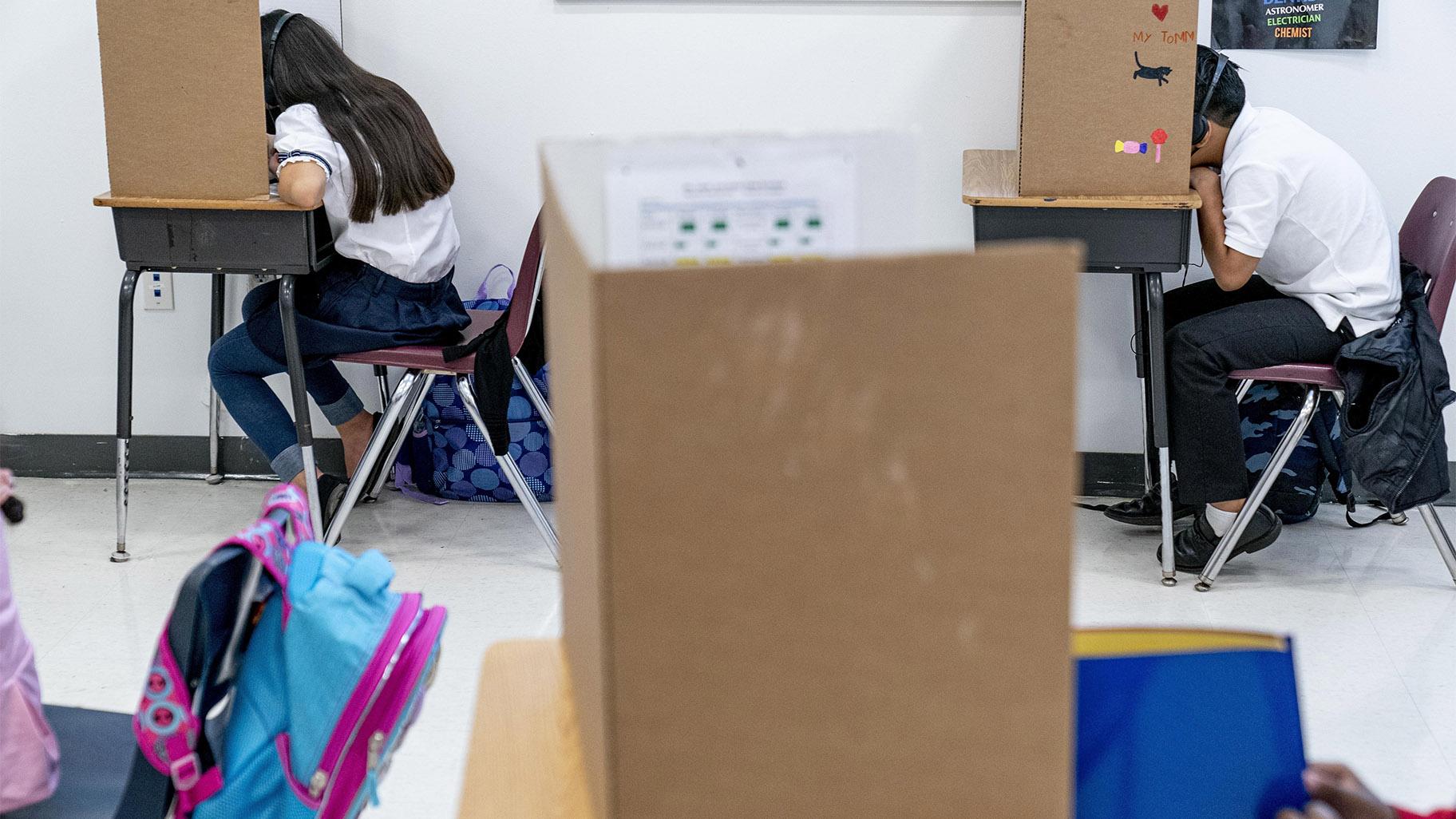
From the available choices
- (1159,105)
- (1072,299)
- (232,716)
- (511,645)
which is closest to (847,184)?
(1072,299)

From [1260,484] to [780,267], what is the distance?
8.10ft

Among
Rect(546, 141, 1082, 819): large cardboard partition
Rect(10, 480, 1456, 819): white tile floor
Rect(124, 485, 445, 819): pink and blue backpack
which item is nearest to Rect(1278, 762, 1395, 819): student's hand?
Rect(546, 141, 1082, 819): large cardboard partition

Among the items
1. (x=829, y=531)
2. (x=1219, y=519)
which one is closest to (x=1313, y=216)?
(x=1219, y=519)

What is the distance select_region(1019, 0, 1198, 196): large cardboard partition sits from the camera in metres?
2.50

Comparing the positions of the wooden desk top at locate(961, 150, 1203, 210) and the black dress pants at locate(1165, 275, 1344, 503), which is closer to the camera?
the wooden desk top at locate(961, 150, 1203, 210)

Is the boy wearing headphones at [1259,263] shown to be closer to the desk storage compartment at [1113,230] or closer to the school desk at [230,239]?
the desk storage compartment at [1113,230]

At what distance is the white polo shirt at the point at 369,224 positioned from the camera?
272 centimetres

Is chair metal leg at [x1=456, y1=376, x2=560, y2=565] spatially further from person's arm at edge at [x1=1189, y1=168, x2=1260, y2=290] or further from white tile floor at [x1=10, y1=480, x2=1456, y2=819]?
person's arm at edge at [x1=1189, y1=168, x2=1260, y2=290]

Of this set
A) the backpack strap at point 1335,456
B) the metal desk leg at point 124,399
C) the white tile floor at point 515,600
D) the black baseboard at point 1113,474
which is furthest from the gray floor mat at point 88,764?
the backpack strap at point 1335,456

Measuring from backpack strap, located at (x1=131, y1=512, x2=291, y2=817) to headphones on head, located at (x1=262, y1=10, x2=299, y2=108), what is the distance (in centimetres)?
193

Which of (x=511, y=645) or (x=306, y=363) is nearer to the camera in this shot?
(x=511, y=645)

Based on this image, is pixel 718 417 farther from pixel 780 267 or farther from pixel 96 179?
pixel 96 179

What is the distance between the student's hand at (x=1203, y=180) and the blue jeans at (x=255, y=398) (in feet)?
6.26

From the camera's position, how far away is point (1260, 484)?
2.75 m
